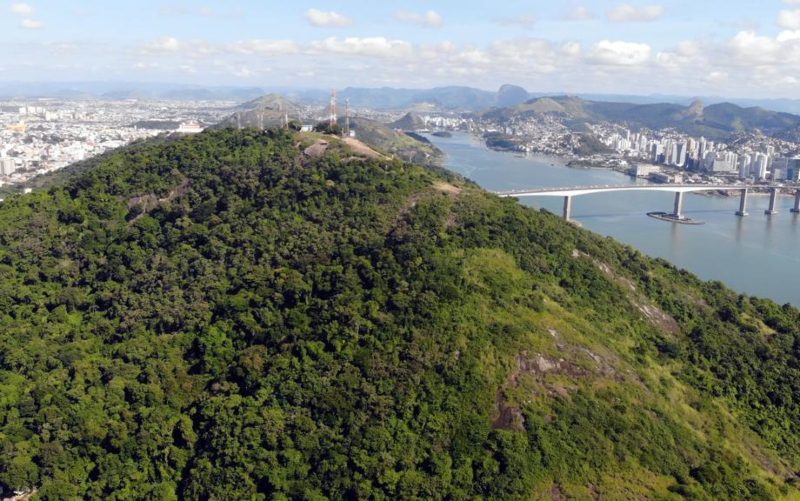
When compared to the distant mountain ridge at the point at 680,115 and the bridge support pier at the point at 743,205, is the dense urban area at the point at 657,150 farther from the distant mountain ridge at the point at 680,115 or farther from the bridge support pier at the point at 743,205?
the bridge support pier at the point at 743,205

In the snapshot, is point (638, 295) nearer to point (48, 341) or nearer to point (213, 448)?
point (213, 448)

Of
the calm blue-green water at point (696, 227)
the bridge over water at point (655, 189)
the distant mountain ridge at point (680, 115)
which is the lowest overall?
the calm blue-green water at point (696, 227)

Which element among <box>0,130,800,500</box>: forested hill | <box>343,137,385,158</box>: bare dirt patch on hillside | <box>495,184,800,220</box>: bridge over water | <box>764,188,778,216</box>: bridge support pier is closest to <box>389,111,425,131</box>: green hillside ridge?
<box>495,184,800,220</box>: bridge over water

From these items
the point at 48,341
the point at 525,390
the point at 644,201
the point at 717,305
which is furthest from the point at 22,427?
the point at 644,201

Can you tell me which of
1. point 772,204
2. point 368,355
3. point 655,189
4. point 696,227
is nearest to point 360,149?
point 368,355

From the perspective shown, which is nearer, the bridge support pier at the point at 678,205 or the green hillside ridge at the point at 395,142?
the bridge support pier at the point at 678,205

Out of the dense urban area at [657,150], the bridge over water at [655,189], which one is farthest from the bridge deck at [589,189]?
the dense urban area at [657,150]
